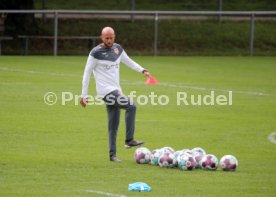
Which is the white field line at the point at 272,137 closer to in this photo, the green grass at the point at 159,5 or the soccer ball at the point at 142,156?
the soccer ball at the point at 142,156

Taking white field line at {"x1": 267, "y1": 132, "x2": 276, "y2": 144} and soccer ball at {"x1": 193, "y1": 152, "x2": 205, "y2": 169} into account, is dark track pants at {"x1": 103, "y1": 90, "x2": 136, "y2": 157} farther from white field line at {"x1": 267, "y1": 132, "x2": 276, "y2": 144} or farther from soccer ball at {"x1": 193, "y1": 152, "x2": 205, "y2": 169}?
white field line at {"x1": 267, "y1": 132, "x2": 276, "y2": 144}

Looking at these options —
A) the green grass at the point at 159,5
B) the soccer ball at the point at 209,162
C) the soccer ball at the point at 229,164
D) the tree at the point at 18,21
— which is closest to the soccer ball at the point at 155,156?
the soccer ball at the point at 209,162

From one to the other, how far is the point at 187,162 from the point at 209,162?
33 cm

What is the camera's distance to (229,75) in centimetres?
3175

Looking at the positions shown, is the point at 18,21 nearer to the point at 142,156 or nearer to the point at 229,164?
the point at 142,156

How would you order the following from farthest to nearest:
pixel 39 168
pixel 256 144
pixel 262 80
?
pixel 262 80, pixel 256 144, pixel 39 168

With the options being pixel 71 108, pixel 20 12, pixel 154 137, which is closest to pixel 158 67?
pixel 20 12

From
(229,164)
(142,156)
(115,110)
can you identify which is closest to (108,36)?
(115,110)

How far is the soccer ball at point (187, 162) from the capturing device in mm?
13492

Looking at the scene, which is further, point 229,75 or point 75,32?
point 75,32

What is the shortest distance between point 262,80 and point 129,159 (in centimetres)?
1593

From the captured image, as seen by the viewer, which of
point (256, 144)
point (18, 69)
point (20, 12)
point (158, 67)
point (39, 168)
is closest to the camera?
point (39, 168)

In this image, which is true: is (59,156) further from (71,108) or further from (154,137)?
(71,108)

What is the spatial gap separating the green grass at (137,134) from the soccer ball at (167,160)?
0.52 ft
